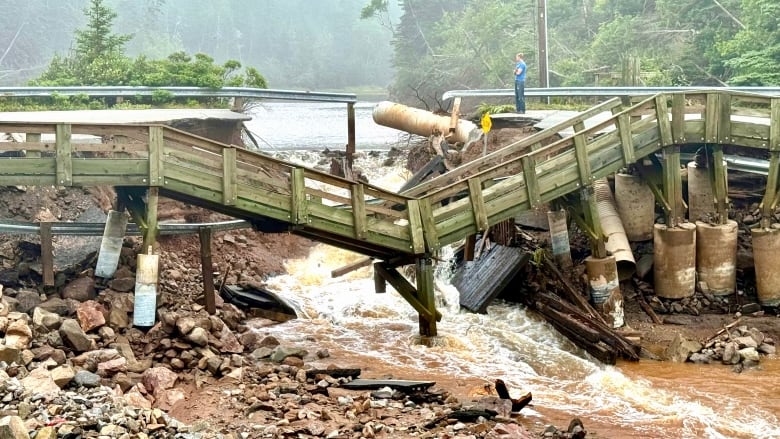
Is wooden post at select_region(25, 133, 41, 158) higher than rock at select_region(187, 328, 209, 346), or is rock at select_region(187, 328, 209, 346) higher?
wooden post at select_region(25, 133, 41, 158)

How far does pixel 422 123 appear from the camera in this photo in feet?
68.6

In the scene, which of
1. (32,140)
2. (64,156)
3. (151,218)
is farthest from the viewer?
(32,140)

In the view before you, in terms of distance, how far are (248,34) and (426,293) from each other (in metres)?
89.3

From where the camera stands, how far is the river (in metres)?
10.9

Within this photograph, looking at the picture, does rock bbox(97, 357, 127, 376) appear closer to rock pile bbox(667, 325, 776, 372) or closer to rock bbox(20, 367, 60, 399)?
rock bbox(20, 367, 60, 399)

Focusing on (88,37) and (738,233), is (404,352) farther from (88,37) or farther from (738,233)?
(88,37)

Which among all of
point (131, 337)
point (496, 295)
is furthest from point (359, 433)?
point (496, 295)

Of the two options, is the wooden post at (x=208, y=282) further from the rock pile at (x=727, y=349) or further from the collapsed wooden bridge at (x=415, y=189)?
the rock pile at (x=727, y=349)

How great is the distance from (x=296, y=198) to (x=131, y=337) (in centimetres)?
301

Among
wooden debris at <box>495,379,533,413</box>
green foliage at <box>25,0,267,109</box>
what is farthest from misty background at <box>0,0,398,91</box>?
wooden debris at <box>495,379,533,413</box>

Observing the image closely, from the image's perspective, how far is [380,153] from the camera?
84.3 feet

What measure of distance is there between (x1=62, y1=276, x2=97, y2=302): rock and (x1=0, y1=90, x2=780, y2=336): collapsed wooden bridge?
1.17 metres

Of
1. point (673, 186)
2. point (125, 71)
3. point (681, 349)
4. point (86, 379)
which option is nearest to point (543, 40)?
point (673, 186)

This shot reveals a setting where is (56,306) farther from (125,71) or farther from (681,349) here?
(125,71)
